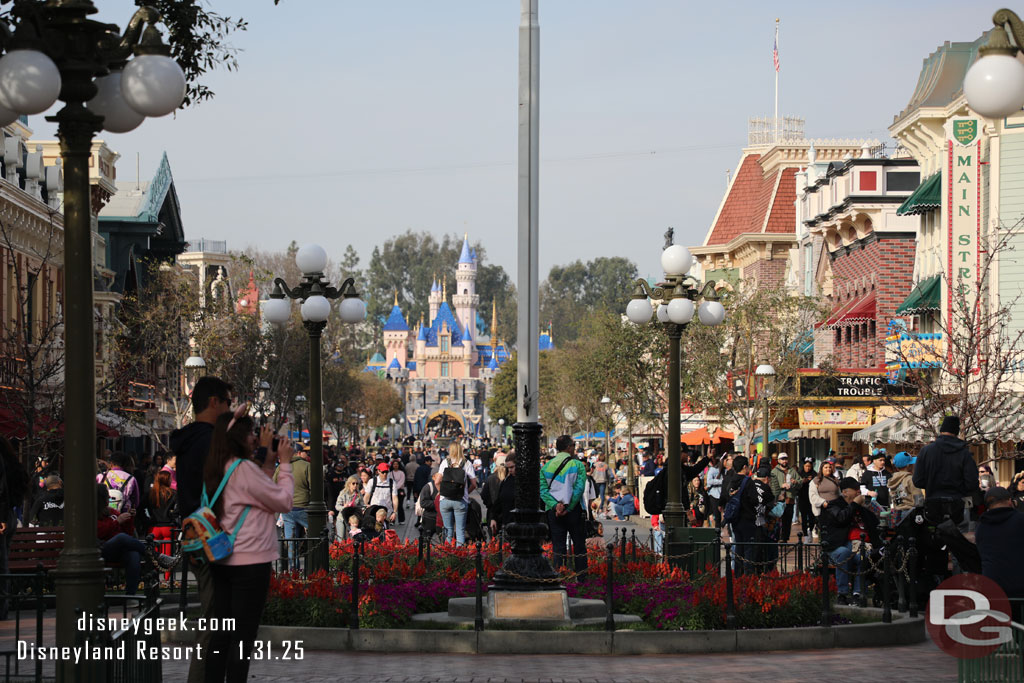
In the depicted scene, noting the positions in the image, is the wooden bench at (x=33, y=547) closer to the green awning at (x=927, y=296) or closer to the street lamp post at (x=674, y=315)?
the street lamp post at (x=674, y=315)

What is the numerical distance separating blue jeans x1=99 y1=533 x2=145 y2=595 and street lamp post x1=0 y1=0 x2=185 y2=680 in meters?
7.21

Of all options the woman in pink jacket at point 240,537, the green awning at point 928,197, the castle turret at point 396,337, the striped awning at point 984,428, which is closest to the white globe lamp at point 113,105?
the woman in pink jacket at point 240,537

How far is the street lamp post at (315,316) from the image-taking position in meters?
18.2

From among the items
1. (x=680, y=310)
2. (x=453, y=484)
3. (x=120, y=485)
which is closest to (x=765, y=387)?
(x=453, y=484)

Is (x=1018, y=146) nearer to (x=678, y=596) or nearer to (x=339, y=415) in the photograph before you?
(x=678, y=596)

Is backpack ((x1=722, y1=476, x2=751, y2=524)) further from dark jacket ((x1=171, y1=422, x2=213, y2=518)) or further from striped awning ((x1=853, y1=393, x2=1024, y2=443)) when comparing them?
dark jacket ((x1=171, y1=422, x2=213, y2=518))

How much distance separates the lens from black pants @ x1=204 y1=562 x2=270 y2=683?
7.77 metres

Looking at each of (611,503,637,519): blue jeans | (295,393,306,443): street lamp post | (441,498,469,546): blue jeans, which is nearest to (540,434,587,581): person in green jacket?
(441,498,469,546): blue jeans

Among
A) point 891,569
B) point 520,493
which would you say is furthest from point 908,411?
point 520,493

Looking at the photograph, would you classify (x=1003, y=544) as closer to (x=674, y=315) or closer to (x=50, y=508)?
(x=674, y=315)

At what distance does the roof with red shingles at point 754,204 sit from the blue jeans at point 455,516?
41.9m

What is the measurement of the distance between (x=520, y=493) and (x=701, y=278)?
6084 centimetres

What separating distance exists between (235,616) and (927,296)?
111 feet

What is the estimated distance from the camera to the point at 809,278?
5628 centimetres
